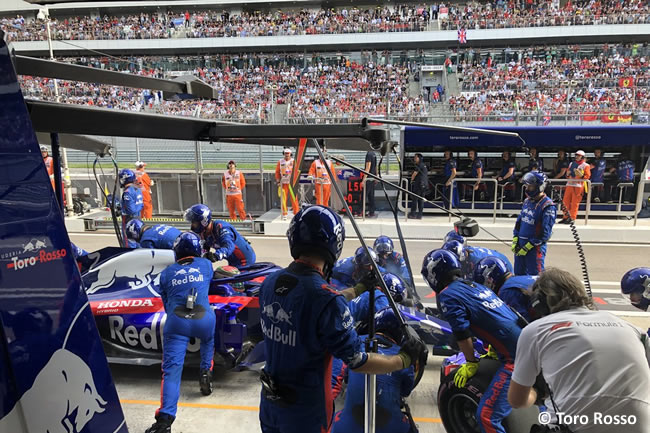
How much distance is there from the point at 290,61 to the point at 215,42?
17.7ft

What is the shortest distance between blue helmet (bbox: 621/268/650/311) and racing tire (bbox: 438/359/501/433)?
1511mm

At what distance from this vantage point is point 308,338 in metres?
2.32

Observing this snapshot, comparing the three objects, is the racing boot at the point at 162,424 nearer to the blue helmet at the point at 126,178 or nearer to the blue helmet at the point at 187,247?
the blue helmet at the point at 187,247

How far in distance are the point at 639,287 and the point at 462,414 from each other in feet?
6.32

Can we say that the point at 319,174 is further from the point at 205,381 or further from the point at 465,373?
the point at 465,373

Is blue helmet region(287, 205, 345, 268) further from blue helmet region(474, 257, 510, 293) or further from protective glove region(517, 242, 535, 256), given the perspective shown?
protective glove region(517, 242, 535, 256)

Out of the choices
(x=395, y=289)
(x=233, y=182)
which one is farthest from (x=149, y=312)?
(x=233, y=182)

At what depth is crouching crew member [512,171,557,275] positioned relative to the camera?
22.1ft

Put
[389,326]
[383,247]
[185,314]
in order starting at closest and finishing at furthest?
[389,326] → [185,314] → [383,247]

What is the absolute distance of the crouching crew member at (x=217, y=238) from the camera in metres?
6.30

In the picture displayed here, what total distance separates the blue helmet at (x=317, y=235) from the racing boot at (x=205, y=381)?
2624 millimetres

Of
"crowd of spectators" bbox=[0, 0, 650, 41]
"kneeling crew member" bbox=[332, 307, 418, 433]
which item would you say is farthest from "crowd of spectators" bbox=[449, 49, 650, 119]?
"kneeling crew member" bbox=[332, 307, 418, 433]

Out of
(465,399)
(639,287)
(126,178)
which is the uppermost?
(126,178)

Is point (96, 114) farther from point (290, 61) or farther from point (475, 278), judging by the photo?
point (290, 61)
